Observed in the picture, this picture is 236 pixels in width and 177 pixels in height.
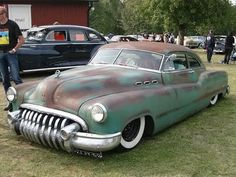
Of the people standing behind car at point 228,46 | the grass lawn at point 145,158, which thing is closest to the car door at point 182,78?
the grass lawn at point 145,158

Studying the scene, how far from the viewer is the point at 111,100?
4777mm

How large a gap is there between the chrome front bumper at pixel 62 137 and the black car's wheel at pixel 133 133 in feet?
1.28

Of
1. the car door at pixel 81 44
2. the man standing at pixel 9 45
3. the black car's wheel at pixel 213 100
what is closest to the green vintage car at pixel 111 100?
the black car's wheel at pixel 213 100

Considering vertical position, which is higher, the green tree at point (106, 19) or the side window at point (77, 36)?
the side window at point (77, 36)

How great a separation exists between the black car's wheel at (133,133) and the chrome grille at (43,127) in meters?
0.75

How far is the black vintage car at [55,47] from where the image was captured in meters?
11.5

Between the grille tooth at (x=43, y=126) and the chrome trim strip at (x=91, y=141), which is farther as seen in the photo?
the grille tooth at (x=43, y=126)

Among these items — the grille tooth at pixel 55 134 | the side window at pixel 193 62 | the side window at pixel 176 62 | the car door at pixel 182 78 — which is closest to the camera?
the grille tooth at pixel 55 134

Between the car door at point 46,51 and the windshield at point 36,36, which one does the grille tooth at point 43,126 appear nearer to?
the car door at point 46,51

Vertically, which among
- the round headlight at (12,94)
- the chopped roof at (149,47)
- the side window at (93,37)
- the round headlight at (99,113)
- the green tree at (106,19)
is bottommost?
the green tree at (106,19)

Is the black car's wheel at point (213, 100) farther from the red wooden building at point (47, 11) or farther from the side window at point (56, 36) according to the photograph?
the red wooden building at point (47, 11)

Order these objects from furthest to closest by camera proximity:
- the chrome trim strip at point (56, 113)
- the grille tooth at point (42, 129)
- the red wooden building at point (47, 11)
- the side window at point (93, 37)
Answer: the red wooden building at point (47, 11) < the side window at point (93, 37) < the grille tooth at point (42, 129) < the chrome trim strip at point (56, 113)

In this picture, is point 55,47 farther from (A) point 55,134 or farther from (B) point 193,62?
(A) point 55,134

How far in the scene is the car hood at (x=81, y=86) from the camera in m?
4.90
